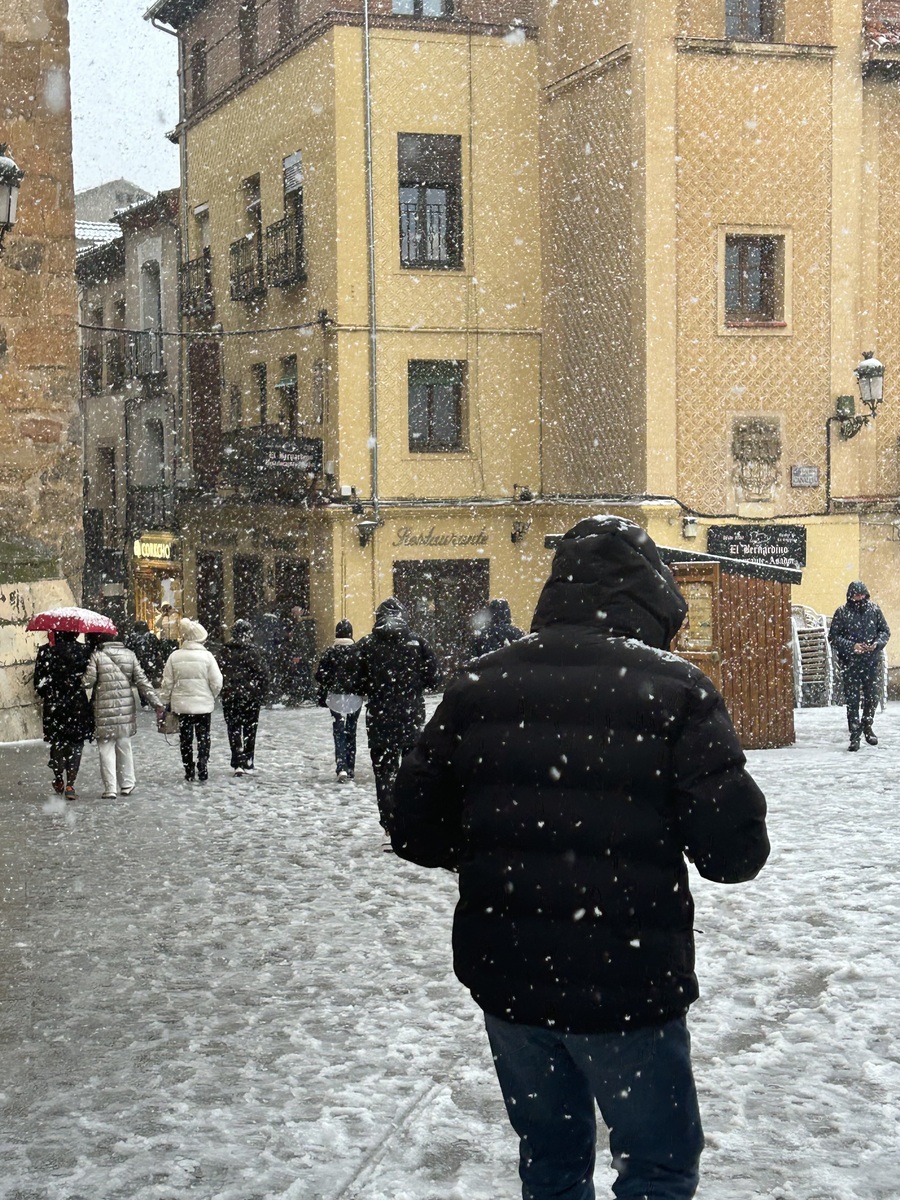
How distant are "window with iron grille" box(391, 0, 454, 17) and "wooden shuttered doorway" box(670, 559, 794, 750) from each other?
46.7 feet

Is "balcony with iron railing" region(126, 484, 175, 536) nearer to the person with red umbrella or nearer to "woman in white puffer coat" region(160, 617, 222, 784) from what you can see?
"woman in white puffer coat" region(160, 617, 222, 784)

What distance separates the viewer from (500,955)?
3049mm

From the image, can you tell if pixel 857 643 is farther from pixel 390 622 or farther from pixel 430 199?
pixel 430 199

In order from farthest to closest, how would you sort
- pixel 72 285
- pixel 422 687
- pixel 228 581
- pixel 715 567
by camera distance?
pixel 228 581 < pixel 72 285 < pixel 715 567 < pixel 422 687

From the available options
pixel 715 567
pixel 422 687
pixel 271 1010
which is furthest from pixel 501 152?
pixel 271 1010

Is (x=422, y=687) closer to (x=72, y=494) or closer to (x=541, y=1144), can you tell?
(x=541, y=1144)

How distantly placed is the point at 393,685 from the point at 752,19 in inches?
705

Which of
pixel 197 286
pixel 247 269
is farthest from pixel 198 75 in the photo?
pixel 247 269

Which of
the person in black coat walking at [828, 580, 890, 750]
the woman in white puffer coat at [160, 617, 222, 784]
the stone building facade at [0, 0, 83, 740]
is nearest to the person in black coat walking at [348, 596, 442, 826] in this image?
the woman in white puffer coat at [160, 617, 222, 784]

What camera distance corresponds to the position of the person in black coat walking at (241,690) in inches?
548

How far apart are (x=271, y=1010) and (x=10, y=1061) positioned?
3.56 feet

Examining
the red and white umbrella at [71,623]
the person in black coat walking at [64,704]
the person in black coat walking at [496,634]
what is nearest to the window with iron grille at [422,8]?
the person in black coat walking at [496,634]

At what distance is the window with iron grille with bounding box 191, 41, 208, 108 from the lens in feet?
103

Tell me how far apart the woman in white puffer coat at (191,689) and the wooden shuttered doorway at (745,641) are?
15.2ft
